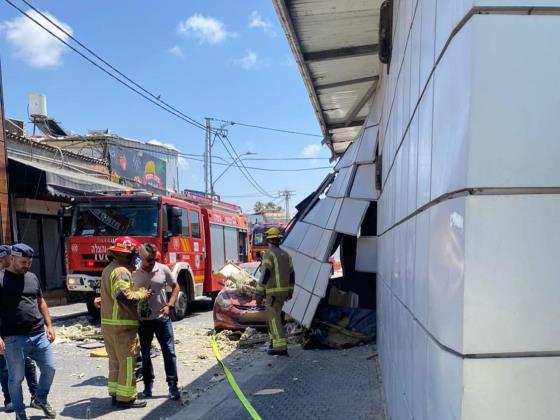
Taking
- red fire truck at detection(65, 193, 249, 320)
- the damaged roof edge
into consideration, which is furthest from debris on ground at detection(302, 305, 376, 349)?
red fire truck at detection(65, 193, 249, 320)

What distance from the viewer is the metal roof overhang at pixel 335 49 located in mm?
4695

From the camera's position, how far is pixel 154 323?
547 centimetres

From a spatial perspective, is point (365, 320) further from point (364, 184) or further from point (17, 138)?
point (17, 138)

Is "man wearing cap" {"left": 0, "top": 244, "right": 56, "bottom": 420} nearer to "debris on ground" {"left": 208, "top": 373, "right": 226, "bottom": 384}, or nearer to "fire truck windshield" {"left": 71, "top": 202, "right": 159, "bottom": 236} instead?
"debris on ground" {"left": 208, "top": 373, "right": 226, "bottom": 384}

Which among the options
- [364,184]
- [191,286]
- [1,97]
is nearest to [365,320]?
[364,184]

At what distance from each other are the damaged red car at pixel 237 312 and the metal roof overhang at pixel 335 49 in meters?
3.60

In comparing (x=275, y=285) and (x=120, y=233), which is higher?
(x=120, y=233)

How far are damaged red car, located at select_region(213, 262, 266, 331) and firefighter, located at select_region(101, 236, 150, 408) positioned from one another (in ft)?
11.8

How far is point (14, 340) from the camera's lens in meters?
4.56

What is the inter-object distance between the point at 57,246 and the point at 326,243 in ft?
38.1

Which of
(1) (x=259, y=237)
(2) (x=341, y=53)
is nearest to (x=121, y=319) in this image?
(2) (x=341, y=53)

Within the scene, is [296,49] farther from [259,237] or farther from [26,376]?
[259,237]

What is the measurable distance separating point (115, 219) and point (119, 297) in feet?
19.3

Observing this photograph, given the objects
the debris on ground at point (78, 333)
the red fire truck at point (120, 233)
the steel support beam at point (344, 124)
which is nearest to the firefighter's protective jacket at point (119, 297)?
the debris on ground at point (78, 333)
